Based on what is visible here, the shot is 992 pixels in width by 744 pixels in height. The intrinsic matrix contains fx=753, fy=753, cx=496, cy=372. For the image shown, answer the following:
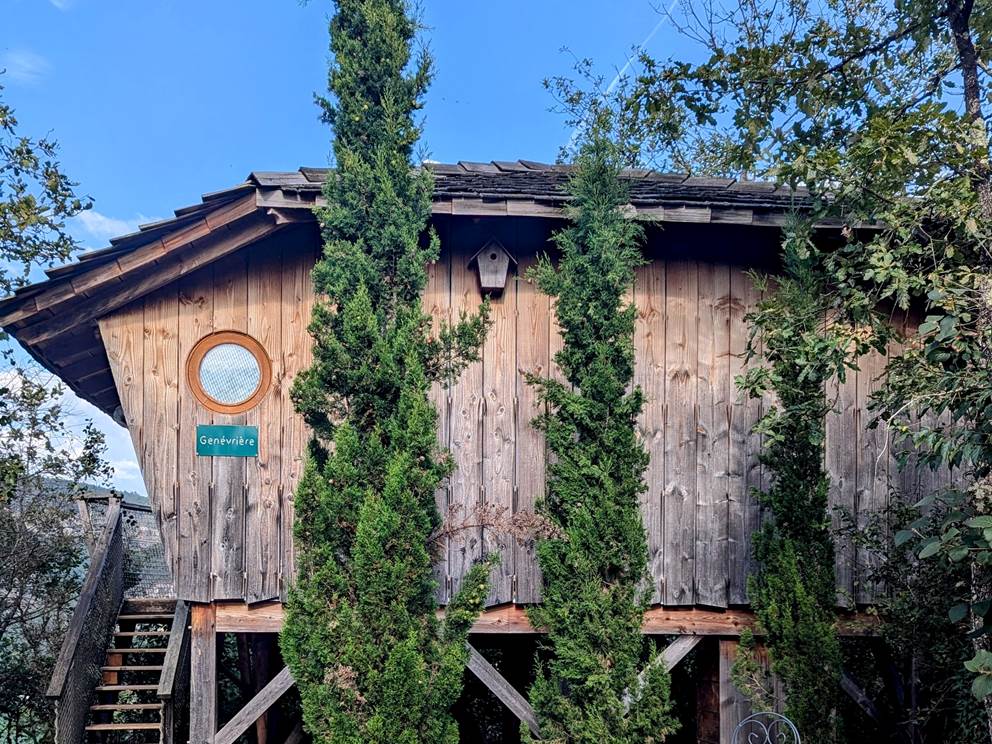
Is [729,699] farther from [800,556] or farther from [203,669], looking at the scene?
[203,669]

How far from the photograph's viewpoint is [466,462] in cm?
521

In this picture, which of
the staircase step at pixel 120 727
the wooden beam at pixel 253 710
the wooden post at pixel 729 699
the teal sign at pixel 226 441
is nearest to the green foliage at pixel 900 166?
the wooden post at pixel 729 699

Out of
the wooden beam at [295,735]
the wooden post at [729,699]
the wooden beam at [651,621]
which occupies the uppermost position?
the wooden beam at [651,621]

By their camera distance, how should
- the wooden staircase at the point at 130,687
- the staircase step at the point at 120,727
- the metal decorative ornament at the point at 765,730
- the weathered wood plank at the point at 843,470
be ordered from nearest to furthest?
1. the metal decorative ornament at the point at 765,730
2. the weathered wood plank at the point at 843,470
3. the staircase step at the point at 120,727
4. the wooden staircase at the point at 130,687

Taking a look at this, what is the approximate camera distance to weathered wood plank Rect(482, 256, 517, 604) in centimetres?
522

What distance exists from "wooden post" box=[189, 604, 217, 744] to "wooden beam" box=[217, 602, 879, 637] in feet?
0.24

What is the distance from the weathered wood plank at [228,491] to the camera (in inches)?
201

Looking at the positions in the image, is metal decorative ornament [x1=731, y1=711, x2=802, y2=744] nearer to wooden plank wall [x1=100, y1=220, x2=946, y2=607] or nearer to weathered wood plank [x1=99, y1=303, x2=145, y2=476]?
wooden plank wall [x1=100, y1=220, x2=946, y2=607]

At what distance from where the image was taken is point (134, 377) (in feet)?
16.9

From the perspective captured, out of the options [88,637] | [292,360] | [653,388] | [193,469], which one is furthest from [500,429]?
[88,637]

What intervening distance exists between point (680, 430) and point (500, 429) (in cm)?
131

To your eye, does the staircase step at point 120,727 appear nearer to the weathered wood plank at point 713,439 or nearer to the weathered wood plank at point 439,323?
the weathered wood plank at point 439,323

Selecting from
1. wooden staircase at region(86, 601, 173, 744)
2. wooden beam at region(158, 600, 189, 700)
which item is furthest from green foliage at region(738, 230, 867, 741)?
wooden staircase at region(86, 601, 173, 744)

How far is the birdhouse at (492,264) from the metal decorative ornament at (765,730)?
10.9 feet
